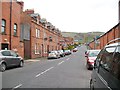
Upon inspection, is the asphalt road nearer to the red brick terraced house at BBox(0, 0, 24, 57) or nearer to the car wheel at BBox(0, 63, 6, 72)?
the car wheel at BBox(0, 63, 6, 72)

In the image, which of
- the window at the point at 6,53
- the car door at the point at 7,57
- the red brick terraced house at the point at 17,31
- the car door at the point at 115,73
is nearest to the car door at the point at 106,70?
the car door at the point at 115,73

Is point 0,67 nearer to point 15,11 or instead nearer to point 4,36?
point 4,36

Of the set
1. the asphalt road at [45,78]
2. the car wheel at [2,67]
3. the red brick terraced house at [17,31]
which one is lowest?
the asphalt road at [45,78]

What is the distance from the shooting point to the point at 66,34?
130 metres

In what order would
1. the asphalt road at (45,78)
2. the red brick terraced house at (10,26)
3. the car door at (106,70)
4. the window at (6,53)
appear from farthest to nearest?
the red brick terraced house at (10,26), the window at (6,53), the asphalt road at (45,78), the car door at (106,70)

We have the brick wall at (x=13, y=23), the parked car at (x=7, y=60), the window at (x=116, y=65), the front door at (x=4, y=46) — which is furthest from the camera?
the brick wall at (x=13, y=23)

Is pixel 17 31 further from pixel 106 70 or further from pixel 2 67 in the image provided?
pixel 106 70

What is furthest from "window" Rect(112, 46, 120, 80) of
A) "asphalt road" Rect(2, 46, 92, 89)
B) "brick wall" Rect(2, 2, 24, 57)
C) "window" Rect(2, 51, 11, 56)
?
"brick wall" Rect(2, 2, 24, 57)

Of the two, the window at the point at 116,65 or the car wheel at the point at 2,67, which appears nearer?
the window at the point at 116,65

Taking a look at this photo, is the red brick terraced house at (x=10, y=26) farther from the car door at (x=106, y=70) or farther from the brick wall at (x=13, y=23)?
the car door at (x=106, y=70)

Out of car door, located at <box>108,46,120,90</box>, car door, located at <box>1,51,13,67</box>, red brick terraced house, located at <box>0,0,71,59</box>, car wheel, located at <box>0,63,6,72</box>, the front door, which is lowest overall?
car wheel, located at <box>0,63,6,72</box>

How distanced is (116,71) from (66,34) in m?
127

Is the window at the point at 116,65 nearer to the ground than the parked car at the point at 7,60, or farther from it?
farther from it

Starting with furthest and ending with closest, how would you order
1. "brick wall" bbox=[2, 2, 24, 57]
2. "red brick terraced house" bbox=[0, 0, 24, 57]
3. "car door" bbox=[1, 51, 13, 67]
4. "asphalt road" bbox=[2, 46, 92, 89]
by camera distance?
"brick wall" bbox=[2, 2, 24, 57]
"red brick terraced house" bbox=[0, 0, 24, 57]
"car door" bbox=[1, 51, 13, 67]
"asphalt road" bbox=[2, 46, 92, 89]
